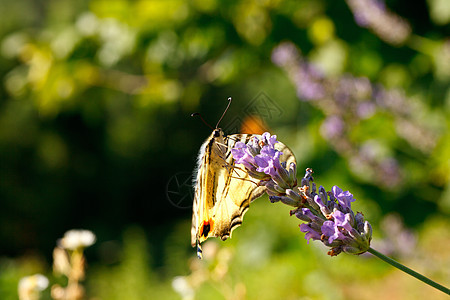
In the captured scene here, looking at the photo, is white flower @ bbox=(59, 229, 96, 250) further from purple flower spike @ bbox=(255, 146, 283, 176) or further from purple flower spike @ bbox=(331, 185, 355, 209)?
purple flower spike @ bbox=(331, 185, 355, 209)

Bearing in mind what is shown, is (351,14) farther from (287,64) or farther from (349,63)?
(287,64)

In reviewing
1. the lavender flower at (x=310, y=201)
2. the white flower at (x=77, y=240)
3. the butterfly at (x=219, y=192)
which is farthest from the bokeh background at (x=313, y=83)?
the lavender flower at (x=310, y=201)

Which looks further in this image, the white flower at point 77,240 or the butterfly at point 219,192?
the white flower at point 77,240

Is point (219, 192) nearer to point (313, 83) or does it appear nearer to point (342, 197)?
point (342, 197)

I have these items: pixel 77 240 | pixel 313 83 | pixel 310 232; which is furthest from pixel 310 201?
pixel 313 83

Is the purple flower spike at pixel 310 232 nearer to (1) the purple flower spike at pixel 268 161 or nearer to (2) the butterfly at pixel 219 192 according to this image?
(1) the purple flower spike at pixel 268 161
